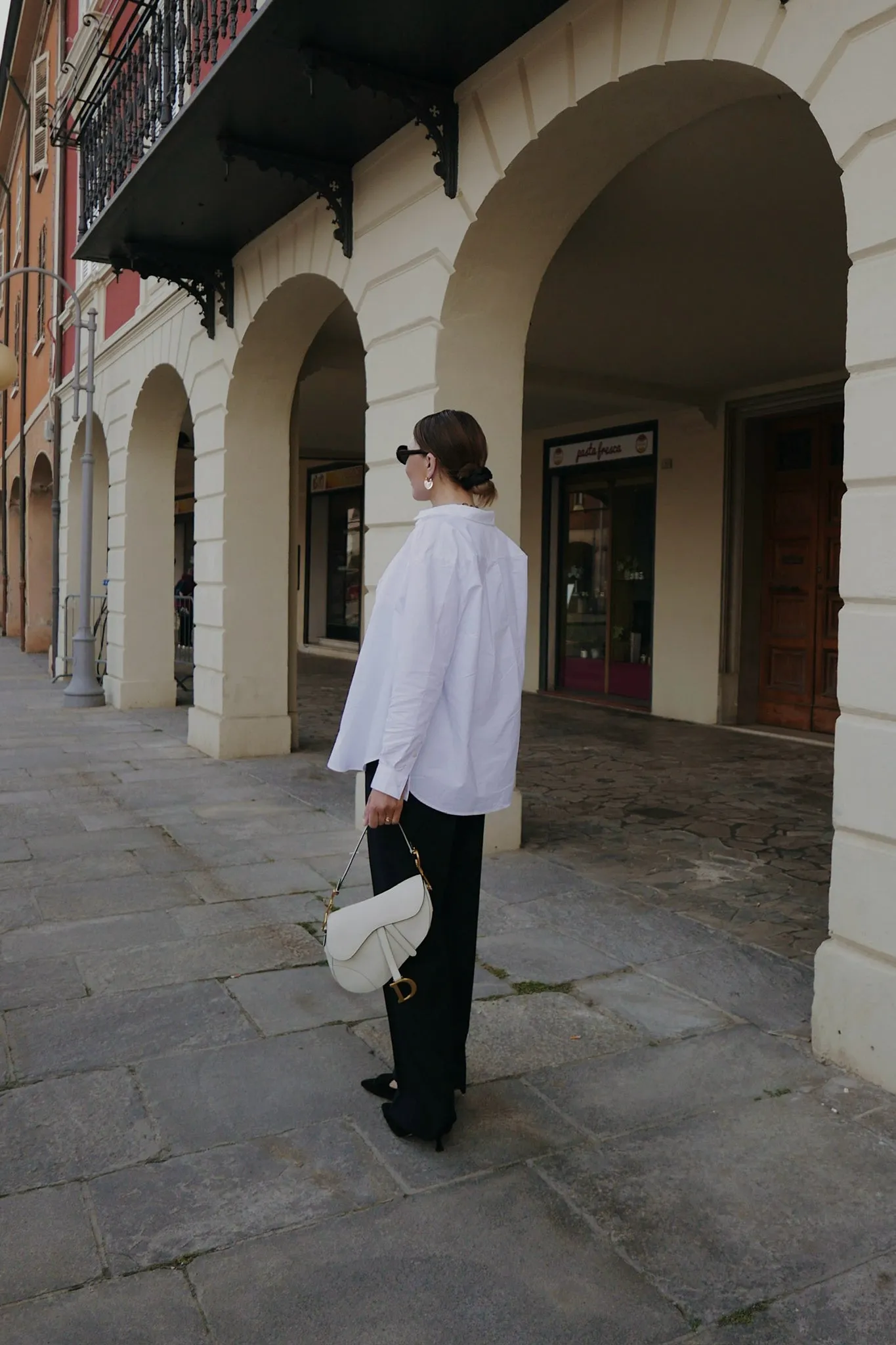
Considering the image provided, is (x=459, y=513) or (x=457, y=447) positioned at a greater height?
(x=457, y=447)

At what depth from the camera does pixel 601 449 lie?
1393cm

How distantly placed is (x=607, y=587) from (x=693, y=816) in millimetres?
7229

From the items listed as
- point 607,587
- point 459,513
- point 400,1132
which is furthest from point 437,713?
point 607,587

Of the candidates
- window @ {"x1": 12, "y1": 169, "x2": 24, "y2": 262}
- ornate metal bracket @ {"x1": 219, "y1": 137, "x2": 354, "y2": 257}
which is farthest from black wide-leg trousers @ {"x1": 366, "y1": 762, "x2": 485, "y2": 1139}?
window @ {"x1": 12, "y1": 169, "x2": 24, "y2": 262}

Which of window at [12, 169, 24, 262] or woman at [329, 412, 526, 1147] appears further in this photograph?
window at [12, 169, 24, 262]

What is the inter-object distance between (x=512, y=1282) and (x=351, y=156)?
6116mm

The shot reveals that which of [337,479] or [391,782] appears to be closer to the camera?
[391,782]

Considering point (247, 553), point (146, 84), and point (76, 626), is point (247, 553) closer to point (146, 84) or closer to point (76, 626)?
point (146, 84)

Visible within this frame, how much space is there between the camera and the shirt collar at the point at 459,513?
9.32ft

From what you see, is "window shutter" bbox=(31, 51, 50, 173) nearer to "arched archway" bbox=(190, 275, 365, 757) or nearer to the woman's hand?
"arched archway" bbox=(190, 275, 365, 757)

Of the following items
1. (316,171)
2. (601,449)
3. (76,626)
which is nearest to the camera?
(316,171)

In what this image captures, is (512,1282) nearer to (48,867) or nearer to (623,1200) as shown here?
(623,1200)

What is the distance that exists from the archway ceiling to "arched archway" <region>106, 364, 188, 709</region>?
4173 mm

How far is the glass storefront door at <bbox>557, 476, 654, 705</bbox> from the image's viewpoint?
44.2 ft
